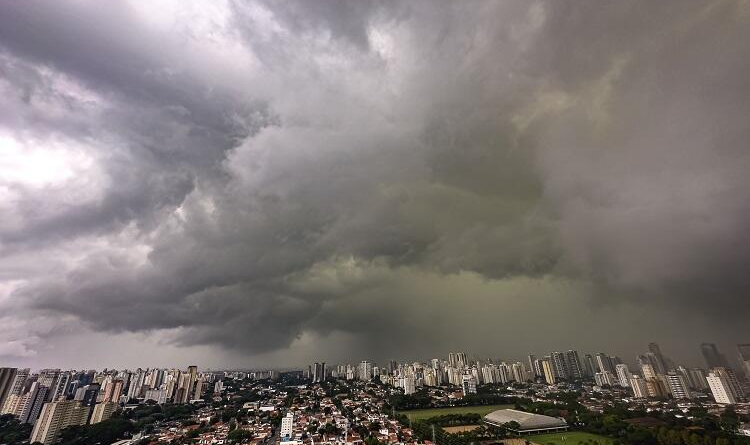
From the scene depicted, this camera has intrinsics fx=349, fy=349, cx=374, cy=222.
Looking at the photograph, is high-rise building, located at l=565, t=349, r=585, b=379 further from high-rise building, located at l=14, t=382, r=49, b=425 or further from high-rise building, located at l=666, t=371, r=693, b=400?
high-rise building, located at l=14, t=382, r=49, b=425

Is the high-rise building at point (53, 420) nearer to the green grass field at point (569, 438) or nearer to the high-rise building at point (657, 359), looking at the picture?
the green grass field at point (569, 438)

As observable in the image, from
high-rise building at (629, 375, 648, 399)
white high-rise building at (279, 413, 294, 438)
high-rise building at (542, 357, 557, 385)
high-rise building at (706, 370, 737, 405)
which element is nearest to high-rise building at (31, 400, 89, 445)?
white high-rise building at (279, 413, 294, 438)

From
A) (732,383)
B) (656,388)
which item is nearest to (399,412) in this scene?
(656,388)

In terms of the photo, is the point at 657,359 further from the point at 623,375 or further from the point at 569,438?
the point at 569,438

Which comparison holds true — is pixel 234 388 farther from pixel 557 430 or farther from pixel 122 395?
pixel 557 430

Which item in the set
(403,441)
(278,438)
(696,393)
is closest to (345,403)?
(278,438)

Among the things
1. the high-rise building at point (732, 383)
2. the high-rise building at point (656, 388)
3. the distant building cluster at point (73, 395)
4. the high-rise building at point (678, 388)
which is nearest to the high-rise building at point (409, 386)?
the high-rise building at point (656, 388)
